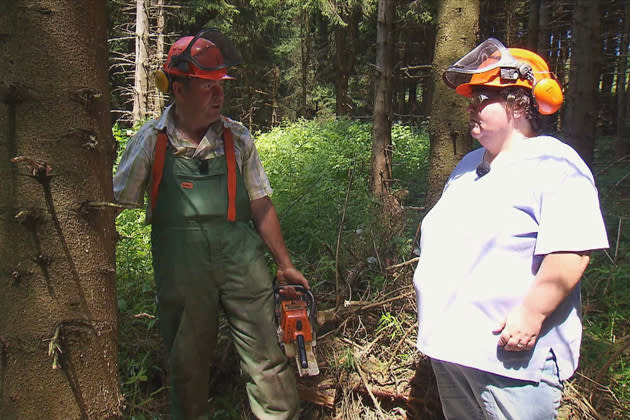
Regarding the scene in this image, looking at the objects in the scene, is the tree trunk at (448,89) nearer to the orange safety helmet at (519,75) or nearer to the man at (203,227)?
the orange safety helmet at (519,75)

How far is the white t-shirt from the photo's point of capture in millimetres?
1725

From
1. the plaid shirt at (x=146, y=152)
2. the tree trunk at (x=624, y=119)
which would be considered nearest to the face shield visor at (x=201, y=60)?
the plaid shirt at (x=146, y=152)

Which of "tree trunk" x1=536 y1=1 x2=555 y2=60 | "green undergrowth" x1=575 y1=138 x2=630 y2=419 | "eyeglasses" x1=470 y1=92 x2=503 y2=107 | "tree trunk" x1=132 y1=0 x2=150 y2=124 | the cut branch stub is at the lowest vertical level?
"green undergrowth" x1=575 y1=138 x2=630 y2=419

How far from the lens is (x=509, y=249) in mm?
1843

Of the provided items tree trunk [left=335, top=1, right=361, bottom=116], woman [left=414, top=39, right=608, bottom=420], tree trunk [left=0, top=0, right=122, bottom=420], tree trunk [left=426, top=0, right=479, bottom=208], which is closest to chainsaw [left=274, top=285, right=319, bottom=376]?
woman [left=414, top=39, right=608, bottom=420]

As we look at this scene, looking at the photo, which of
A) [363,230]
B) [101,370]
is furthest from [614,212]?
[101,370]

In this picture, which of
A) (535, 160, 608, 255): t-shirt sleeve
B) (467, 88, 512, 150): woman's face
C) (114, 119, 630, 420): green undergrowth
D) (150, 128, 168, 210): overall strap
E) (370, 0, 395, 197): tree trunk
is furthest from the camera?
(370, 0, 395, 197): tree trunk

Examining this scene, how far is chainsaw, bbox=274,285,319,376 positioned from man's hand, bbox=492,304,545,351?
3.65 ft

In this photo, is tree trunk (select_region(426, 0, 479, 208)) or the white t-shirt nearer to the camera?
the white t-shirt

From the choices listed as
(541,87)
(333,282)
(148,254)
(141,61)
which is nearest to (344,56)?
(141,61)

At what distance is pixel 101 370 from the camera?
1.83m

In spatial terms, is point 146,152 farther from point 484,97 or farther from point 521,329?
point 521,329

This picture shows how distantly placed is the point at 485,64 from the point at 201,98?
146cm

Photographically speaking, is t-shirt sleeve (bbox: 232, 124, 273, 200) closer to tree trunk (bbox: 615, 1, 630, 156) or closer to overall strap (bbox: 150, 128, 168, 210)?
overall strap (bbox: 150, 128, 168, 210)
